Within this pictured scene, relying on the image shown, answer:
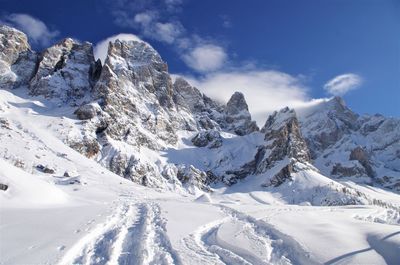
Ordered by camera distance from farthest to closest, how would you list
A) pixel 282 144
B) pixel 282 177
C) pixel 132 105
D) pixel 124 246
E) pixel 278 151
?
pixel 132 105 → pixel 282 144 → pixel 278 151 → pixel 282 177 → pixel 124 246

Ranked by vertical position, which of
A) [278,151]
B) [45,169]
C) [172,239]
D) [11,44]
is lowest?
[172,239]

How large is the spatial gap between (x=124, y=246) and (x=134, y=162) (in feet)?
390

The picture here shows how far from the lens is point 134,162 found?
132m

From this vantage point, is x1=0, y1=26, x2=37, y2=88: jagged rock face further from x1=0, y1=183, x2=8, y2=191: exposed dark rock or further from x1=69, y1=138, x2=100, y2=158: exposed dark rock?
x1=0, y1=183, x2=8, y2=191: exposed dark rock

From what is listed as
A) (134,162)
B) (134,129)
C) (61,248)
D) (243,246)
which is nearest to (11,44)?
(134,129)

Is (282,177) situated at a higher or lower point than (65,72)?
lower

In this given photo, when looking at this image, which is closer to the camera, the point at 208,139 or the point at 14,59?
the point at 14,59

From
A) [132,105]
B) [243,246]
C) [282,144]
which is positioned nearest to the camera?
[243,246]

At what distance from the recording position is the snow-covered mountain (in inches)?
622

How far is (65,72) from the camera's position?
571 feet

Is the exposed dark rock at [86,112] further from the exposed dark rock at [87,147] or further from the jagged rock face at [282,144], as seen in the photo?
the jagged rock face at [282,144]

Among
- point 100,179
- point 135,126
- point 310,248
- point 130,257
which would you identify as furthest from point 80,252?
point 135,126

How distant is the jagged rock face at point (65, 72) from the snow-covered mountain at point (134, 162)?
457 mm

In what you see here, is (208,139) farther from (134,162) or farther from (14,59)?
(14,59)
